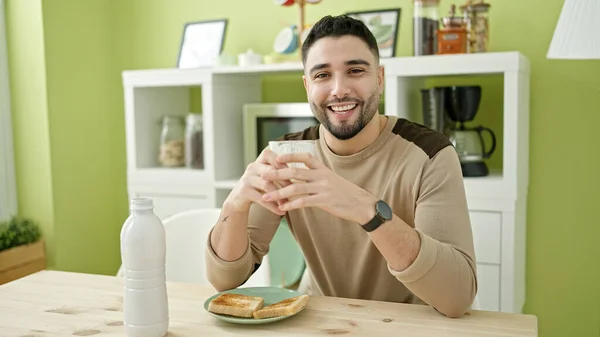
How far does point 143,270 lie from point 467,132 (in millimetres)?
1621

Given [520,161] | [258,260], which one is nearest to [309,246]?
[258,260]

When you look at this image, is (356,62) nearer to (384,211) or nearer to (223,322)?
(384,211)

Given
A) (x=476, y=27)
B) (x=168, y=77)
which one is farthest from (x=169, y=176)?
(x=476, y=27)

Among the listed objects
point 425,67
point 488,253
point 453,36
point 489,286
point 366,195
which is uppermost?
point 453,36

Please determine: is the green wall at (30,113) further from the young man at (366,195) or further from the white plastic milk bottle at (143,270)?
the white plastic milk bottle at (143,270)

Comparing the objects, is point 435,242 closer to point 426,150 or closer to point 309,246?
point 426,150

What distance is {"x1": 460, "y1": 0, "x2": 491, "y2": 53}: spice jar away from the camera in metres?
2.42

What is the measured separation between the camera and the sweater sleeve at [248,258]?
1.51 meters

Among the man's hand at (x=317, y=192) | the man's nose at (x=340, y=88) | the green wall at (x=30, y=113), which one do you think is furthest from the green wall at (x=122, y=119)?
the man's hand at (x=317, y=192)

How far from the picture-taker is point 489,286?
234cm

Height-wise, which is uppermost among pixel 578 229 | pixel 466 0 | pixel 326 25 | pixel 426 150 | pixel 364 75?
pixel 466 0

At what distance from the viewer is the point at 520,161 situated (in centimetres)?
237

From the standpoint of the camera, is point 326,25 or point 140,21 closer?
point 326,25

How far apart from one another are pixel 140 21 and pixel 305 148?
2.44 m
